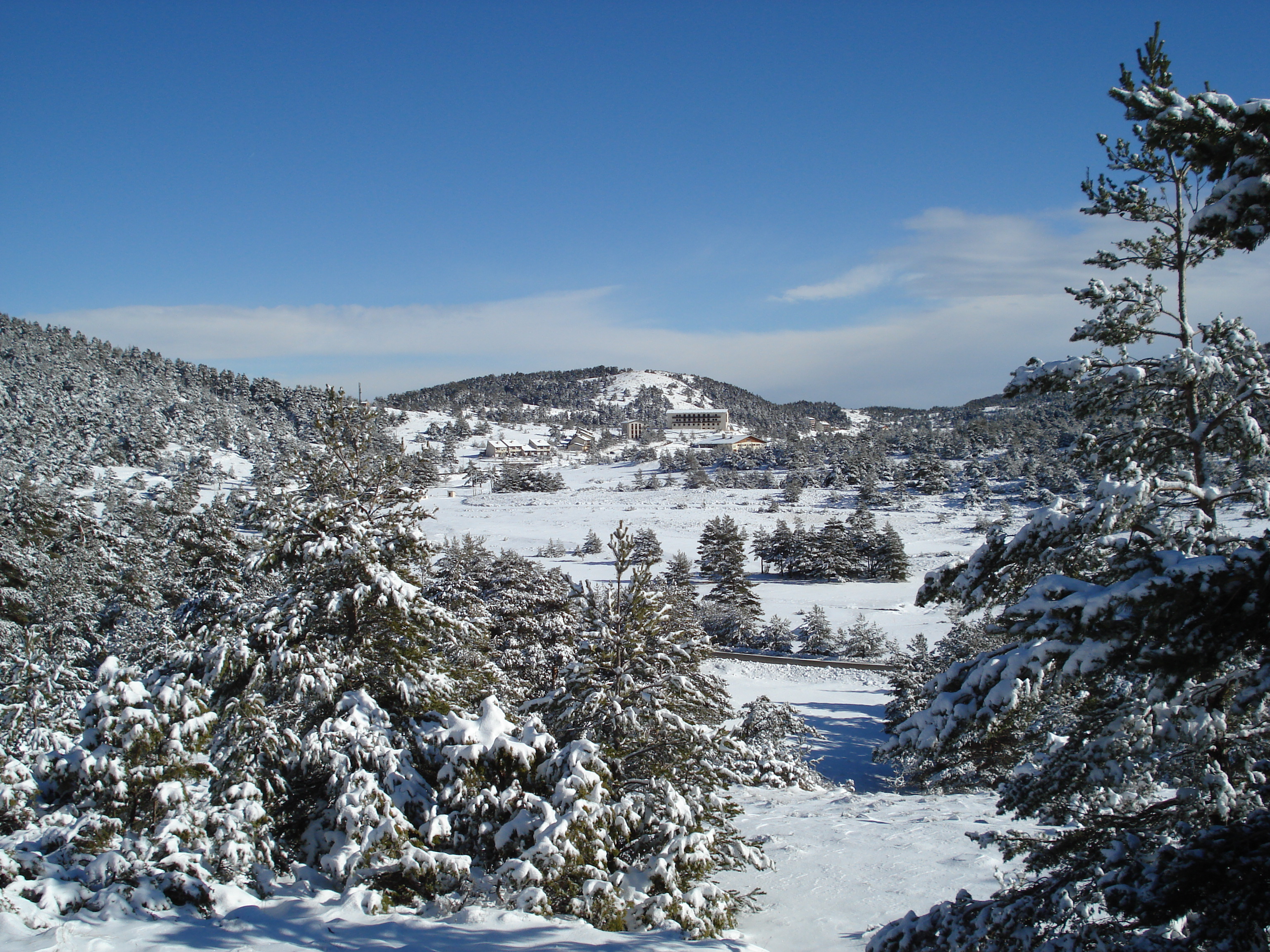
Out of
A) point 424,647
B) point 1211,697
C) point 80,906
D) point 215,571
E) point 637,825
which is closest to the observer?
point 1211,697

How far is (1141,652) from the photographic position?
10.2 feet

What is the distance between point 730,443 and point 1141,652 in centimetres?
15410

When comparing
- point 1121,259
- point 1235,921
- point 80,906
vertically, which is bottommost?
point 80,906

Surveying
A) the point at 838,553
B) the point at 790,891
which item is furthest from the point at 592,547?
the point at 790,891

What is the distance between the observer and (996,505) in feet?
256

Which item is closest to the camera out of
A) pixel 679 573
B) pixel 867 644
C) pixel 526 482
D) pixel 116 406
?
pixel 867 644

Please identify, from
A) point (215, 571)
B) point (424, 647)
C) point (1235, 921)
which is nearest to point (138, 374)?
point (215, 571)

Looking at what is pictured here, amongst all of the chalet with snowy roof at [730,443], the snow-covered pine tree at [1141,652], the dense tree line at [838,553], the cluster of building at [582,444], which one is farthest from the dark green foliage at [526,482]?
the snow-covered pine tree at [1141,652]

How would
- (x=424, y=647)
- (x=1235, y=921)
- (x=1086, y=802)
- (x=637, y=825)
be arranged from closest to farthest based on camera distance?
(x=1235, y=921), (x=1086, y=802), (x=637, y=825), (x=424, y=647)

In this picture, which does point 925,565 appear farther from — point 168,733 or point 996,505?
point 168,733

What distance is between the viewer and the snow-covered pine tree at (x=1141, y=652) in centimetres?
304

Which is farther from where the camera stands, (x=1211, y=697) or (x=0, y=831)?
(x=0, y=831)

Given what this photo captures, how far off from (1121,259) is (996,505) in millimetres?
80797

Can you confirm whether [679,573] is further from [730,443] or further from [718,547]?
[730,443]
